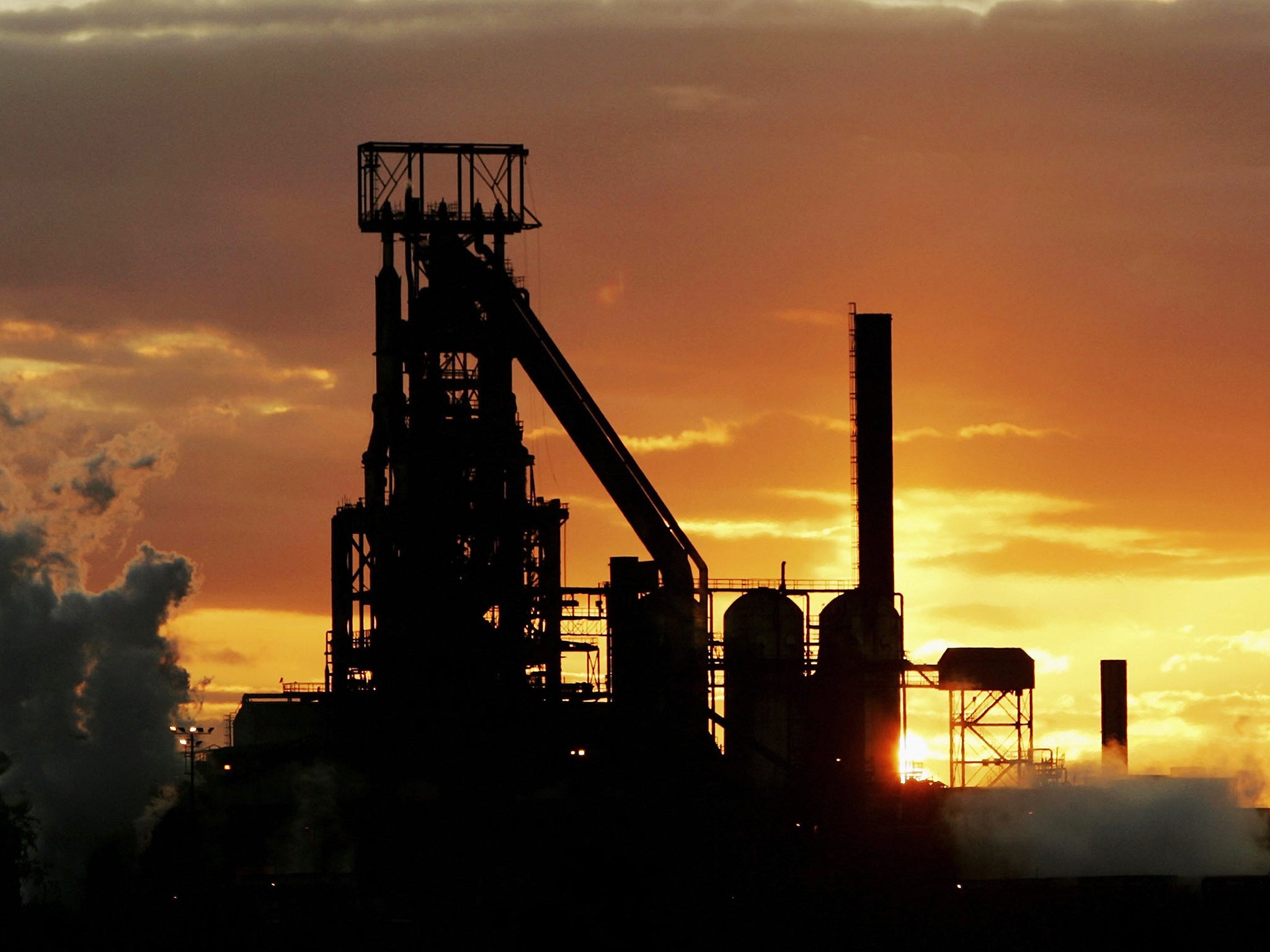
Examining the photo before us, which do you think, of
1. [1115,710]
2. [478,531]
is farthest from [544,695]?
[1115,710]

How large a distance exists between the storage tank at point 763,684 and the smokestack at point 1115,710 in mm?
26284

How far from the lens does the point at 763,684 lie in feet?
330

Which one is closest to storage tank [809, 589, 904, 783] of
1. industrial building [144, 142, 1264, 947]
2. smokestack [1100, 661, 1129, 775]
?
industrial building [144, 142, 1264, 947]

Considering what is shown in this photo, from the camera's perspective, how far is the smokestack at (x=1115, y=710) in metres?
121

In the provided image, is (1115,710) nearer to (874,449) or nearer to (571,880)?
(874,449)

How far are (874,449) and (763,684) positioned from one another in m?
13.1

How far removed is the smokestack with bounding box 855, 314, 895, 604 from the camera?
105688mm

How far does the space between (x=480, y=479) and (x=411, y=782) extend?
14.5 m

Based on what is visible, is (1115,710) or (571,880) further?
(1115,710)

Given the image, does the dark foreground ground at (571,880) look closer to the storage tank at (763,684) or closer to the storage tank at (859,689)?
the storage tank at (859,689)

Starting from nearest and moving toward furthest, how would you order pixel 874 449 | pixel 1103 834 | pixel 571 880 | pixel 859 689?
pixel 571 880 < pixel 1103 834 < pixel 859 689 < pixel 874 449

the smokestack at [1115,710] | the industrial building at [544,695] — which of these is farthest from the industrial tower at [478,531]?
the smokestack at [1115,710]

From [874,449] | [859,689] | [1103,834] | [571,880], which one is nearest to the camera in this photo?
[571,880]

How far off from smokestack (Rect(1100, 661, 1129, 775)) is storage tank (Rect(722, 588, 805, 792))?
26.3 meters
